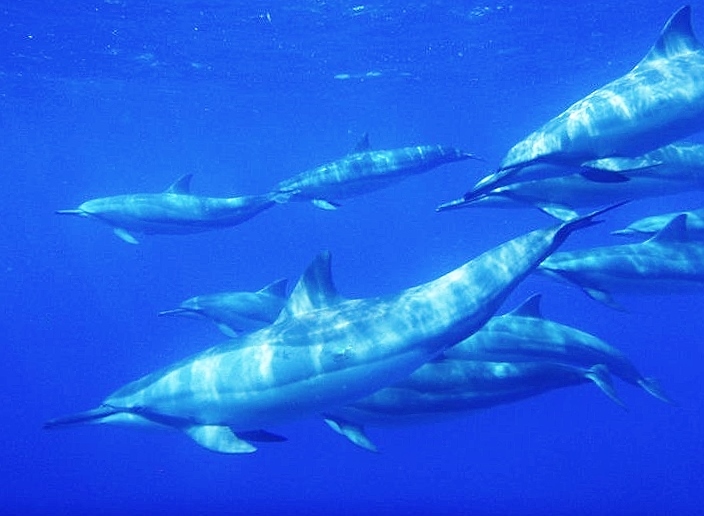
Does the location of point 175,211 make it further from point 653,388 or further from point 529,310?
point 653,388

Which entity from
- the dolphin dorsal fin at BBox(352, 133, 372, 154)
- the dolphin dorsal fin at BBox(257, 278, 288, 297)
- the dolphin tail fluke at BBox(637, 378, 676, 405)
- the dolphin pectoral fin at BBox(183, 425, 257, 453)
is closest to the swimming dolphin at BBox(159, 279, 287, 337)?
the dolphin dorsal fin at BBox(257, 278, 288, 297)

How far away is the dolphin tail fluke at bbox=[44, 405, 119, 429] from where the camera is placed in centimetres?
745

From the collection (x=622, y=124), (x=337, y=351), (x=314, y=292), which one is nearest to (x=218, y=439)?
(x=337, y=351)

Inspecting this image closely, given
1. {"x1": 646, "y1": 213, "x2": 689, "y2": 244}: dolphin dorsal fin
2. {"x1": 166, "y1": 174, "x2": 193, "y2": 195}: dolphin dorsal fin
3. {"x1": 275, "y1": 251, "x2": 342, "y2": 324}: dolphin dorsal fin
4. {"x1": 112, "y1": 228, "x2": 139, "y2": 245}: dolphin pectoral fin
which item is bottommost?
{"x1": 275, "y1": 251, "x2": 342, "y2": 324}: dolphin dorsal fin

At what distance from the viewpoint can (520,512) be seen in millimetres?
19578

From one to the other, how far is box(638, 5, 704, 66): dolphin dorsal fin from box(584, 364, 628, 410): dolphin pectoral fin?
12.8 ft

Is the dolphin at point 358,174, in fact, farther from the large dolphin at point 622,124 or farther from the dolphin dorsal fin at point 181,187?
the large dolphin at point 622,124

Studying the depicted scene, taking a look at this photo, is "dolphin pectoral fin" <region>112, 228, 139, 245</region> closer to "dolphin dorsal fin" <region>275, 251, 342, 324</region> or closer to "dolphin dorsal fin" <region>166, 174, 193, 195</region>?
"dolphin dorsal fin" <region>166, 174, 193, 195</region>

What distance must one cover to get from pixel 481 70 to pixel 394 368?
31248 mm

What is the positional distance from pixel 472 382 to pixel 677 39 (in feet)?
16.5

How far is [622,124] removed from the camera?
298 inches

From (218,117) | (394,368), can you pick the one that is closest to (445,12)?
(394,368)

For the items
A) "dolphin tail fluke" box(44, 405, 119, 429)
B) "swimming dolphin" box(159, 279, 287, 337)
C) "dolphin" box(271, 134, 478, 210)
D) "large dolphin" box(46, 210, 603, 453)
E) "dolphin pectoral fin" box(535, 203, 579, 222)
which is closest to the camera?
"large dolphin" box(46, 210, 603, 453)

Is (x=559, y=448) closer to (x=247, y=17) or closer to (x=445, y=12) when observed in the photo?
(x=445, y=12)
